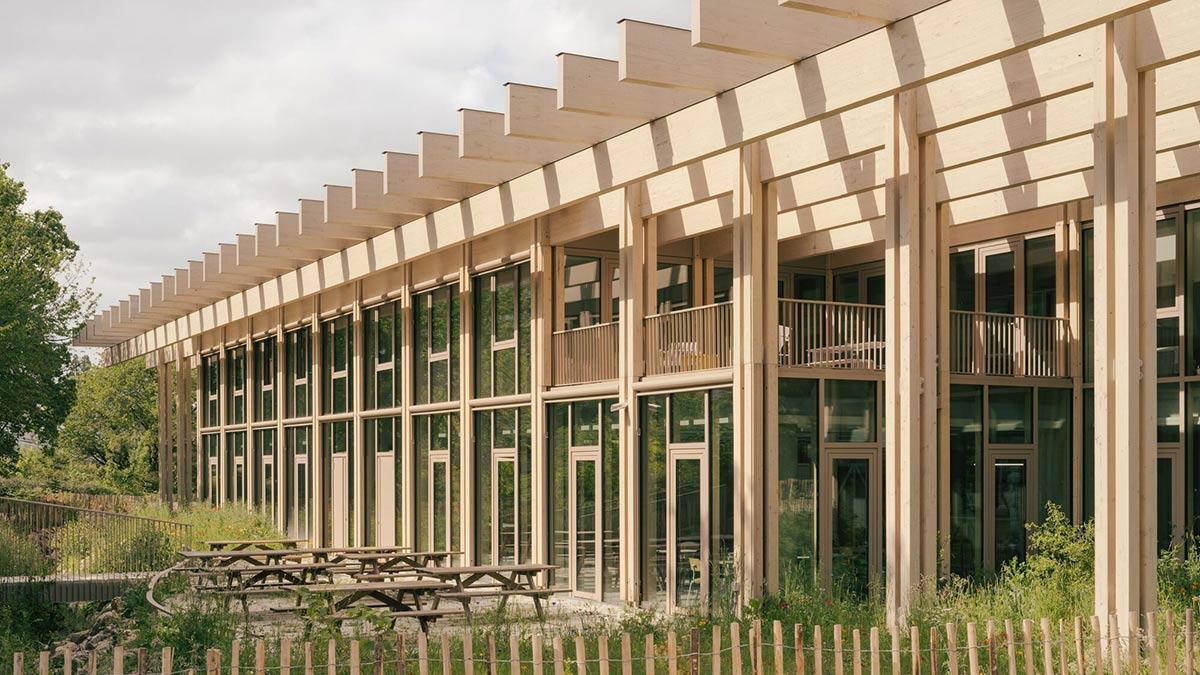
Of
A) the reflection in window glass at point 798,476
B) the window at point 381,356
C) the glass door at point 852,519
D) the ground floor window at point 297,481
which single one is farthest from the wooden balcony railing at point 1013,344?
the ground floor window at point 297,481

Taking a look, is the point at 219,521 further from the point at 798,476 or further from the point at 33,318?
the point at 798,476

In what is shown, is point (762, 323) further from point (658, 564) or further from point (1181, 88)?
point (1181, 88)

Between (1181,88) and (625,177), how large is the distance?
243 inches

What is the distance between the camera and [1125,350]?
10.6 m

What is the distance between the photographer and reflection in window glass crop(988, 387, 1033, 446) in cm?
1777

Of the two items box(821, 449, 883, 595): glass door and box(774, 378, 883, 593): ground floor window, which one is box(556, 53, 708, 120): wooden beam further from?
box(821, 449, 883, 595): glass door

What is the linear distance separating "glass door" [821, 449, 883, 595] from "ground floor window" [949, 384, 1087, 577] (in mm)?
1400

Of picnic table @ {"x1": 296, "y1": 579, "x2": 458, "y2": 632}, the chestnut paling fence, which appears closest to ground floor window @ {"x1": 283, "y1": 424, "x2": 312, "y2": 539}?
the chestnut paling fence

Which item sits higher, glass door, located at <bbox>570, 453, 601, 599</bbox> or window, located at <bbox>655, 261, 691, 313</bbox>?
window, located at <bbox>655, 261, 691, 313</bbox>

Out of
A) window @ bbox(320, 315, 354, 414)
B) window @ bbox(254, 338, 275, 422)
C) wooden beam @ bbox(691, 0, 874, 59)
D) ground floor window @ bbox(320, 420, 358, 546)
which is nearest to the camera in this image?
wooden beam @ bbox(691, 0, 874, 59)

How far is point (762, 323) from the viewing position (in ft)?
48.4

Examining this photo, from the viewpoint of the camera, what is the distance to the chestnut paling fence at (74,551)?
20422mm

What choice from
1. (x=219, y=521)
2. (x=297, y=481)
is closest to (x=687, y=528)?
(x=297, y=481)

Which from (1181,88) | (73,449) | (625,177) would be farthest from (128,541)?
(73,449)
